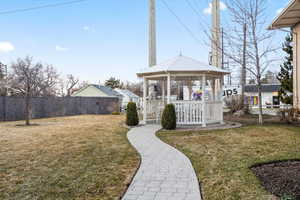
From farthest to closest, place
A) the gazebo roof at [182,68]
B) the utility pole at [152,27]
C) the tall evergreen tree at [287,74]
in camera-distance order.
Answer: the tall evergreen tree at [287,74]
the utility pole at [152,27]
the gazebo roof at [182,68]

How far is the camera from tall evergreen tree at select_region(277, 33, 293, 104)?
1208 cm

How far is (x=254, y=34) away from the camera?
969 cm

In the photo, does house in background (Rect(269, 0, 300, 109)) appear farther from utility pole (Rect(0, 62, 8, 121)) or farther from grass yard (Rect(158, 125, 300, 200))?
utility pole (Rect(0, 62, 8, 121))

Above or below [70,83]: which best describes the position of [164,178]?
below

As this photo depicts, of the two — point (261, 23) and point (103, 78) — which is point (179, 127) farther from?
point (103, 78)

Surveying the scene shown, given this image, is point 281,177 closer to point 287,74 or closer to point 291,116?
point 291,116

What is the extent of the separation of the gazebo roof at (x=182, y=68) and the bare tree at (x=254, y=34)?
1387 mm

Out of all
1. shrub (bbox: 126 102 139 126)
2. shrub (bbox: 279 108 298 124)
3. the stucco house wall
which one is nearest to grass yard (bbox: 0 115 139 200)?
shrub (bbox: 126 102 139 126)

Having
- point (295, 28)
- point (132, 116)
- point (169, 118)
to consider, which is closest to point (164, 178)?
point (169, 118)

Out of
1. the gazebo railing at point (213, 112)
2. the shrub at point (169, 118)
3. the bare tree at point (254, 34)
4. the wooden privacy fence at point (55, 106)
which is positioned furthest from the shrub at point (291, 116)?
the wooden privacy fence at point (55, 106)

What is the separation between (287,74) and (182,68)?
7534 millimetres

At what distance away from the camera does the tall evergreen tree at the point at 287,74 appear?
1208 centimetres

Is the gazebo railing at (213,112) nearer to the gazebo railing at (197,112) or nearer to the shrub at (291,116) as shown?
the gazebo railing at (197,112)

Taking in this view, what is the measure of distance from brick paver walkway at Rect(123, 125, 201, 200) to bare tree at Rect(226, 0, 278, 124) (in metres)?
6.42
